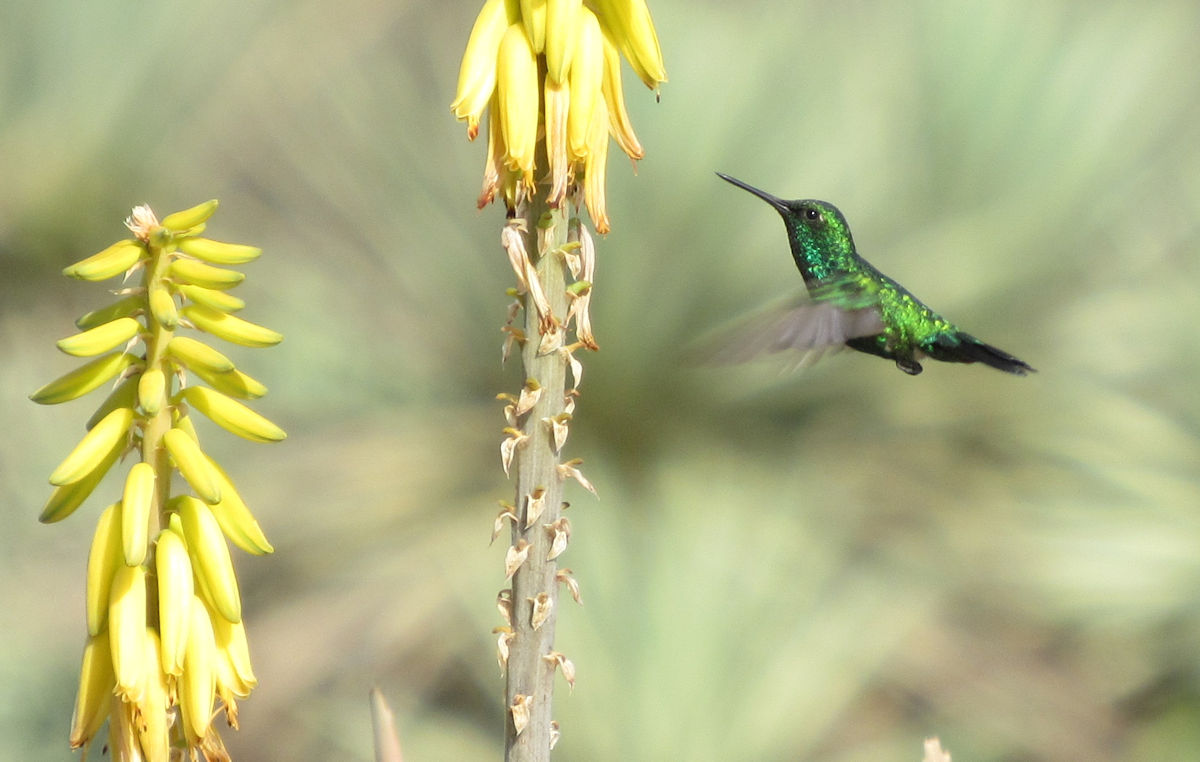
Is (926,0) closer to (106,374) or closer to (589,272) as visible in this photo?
(589,272)

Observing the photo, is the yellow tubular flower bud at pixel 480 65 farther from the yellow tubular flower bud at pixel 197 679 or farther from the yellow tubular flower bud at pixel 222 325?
the yellow tubular flower bud at pixel 197 679

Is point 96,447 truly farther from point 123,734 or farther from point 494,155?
point 494,155

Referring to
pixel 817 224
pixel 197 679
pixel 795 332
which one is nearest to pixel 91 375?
pixel 197 679

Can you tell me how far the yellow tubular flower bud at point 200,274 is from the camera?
1004mm

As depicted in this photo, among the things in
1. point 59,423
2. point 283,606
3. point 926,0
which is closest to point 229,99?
point 59,423

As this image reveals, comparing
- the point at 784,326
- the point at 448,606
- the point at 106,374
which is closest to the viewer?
the point at 106,374

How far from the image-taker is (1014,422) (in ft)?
13.9

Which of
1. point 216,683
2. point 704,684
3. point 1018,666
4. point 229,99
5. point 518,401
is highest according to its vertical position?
point 229,99

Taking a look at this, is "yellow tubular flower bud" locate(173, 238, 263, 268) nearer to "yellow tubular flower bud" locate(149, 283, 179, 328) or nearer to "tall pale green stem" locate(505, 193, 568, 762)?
"yellow tubular flower bud" locate(149, 283, 179, 328)

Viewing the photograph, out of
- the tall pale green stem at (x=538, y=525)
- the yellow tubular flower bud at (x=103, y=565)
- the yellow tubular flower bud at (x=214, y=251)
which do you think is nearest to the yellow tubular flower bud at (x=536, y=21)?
the tall pale green stem at (x=538, y=525)

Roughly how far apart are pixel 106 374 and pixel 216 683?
30cm

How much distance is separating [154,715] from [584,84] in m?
0.69

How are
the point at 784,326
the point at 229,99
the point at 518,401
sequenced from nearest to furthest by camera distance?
1. the point at 518,401
2. the point at 784,326
3. the point at 229,99

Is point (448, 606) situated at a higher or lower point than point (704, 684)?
higher
